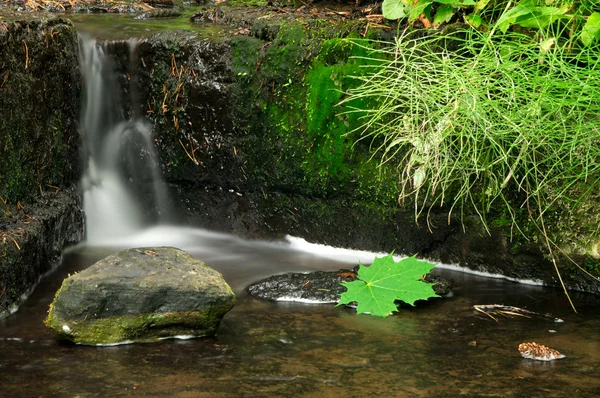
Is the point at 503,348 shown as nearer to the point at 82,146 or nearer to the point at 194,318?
the point at 194,318

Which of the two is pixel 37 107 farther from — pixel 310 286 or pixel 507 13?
pixel 507 13

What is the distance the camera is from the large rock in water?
3.46m

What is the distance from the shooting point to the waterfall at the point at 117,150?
544 cm

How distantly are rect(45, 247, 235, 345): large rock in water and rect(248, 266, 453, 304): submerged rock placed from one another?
23.2 inches

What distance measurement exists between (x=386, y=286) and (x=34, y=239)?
1.90 m

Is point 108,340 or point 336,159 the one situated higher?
point 336,159

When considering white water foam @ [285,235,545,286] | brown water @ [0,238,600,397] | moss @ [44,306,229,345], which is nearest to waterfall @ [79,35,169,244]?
white water foam @ [285,235,545,286]

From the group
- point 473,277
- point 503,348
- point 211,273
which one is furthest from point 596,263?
point 211,273

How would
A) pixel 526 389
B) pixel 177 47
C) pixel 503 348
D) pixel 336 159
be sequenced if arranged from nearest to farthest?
1. pixel 526 389
2. pixel 503 348
3. pixel 336 159
4. pixel 177 47

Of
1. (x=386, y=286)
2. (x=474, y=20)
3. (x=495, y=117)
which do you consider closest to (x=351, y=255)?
(x=386, y=286)

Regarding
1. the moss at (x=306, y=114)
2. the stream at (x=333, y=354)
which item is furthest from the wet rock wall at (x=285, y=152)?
the stream at (x=333, y=354)

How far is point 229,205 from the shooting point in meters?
5.31

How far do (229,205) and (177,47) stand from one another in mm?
1061

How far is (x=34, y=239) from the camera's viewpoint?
4.36 metres
